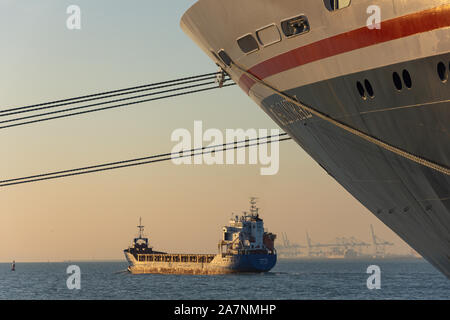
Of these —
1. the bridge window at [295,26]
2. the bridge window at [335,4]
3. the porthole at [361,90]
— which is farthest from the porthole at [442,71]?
the bridge window at [295,26]

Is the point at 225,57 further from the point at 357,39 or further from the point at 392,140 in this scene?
the point at 392,140

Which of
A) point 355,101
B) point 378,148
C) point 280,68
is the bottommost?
point 378,148

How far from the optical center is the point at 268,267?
109 metres

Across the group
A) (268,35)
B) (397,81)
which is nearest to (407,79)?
(397,81)

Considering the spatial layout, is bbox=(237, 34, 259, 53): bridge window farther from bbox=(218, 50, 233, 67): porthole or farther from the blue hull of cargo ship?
the blue hull of cargo ship

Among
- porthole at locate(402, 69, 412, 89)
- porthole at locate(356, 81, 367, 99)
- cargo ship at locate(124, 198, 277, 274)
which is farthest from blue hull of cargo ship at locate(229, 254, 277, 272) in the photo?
porthole at locate(402, 69, 412, 89)

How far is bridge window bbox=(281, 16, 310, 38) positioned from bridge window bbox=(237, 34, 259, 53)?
3.38ft

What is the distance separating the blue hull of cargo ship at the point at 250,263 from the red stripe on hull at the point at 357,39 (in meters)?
90.8

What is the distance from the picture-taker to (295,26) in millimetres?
13195

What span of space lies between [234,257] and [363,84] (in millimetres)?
93170

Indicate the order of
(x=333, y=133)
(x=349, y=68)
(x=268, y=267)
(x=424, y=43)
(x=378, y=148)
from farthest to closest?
(x=268, y=267) < (x=333, y=133) < (x=378, y=148) < (x=349, y=68) < (x=424, y=43)
